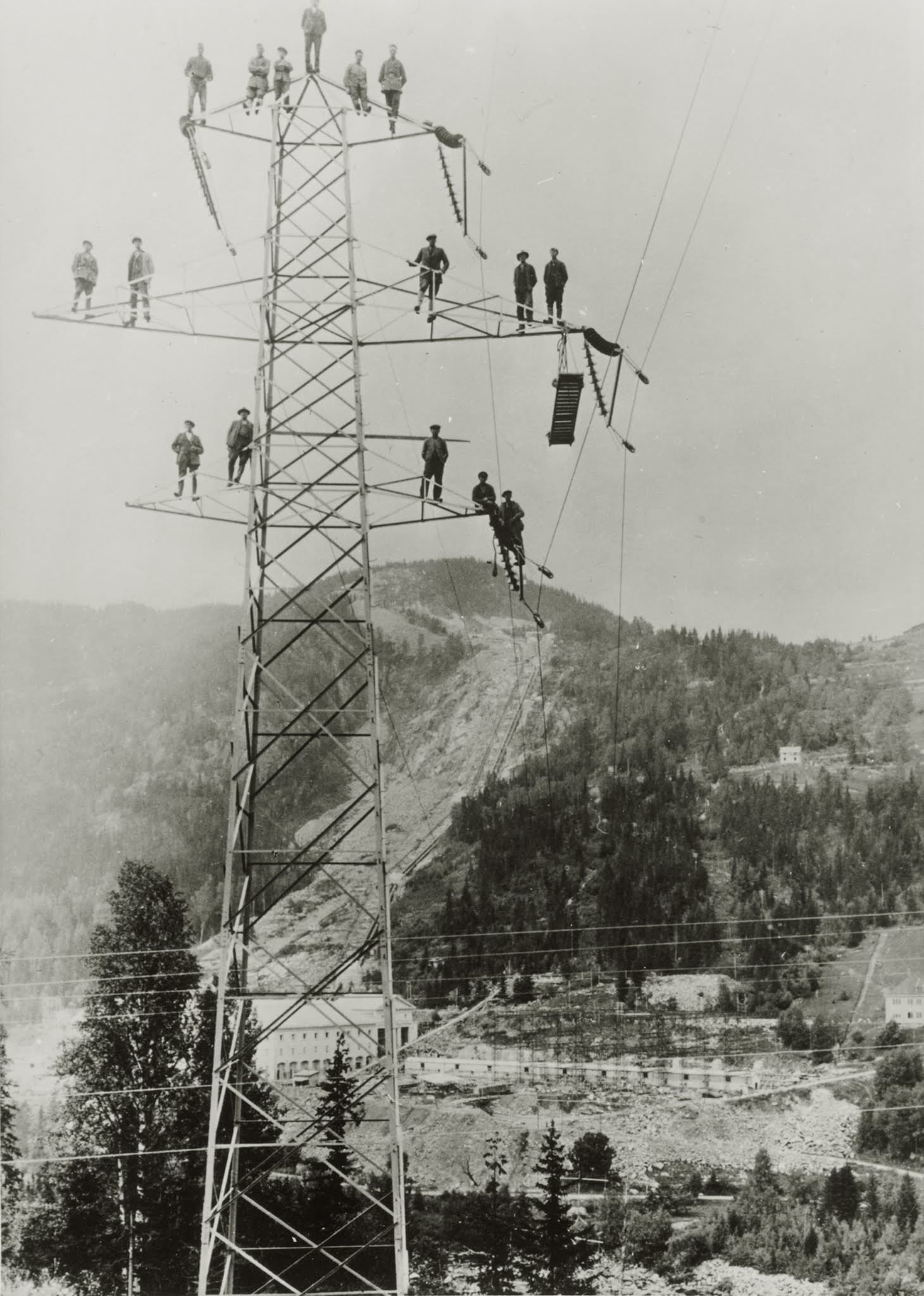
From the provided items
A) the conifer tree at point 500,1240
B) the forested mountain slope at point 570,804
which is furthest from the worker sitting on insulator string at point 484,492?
the forested mountain slope at point 570,804

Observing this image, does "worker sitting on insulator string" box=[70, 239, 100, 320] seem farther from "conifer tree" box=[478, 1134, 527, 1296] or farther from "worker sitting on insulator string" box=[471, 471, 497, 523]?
"conifer tree" box=[478, 1134, 527, 1296]

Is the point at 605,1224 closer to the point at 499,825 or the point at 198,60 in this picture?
the point at 198,60

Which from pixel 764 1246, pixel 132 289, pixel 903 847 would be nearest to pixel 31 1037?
pixel 764 1246

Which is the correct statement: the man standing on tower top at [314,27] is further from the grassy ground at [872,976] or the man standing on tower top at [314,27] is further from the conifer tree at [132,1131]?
the grassy ground at [872,976]

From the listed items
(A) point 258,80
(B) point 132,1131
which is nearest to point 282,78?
(A) point 258,80

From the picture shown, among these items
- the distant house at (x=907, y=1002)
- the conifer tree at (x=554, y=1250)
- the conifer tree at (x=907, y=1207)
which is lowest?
the conifer tree at (x=907, y=1207)
